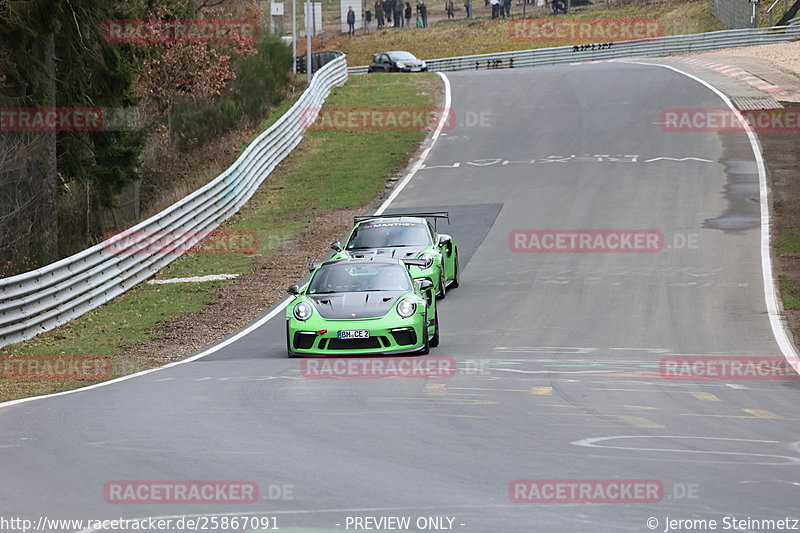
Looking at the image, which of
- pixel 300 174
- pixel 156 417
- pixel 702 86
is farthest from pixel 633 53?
pixel 156 417

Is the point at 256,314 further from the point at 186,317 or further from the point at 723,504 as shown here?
the point at 723,504

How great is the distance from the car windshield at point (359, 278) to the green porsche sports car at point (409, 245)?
120 inches

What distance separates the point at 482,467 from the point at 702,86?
38196 millimetres

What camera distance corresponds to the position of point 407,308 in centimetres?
1468

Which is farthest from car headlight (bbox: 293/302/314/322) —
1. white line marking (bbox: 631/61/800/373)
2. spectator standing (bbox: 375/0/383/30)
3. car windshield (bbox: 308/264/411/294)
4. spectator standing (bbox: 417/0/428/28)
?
spectator standing (bbox: 375/0/383/30)

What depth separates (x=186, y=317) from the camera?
19.5m

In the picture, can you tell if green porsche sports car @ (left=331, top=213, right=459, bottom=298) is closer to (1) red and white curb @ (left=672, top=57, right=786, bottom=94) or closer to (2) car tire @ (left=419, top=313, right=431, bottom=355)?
(2) car tire @ (left=419, top=313, right=431, bottom=355)

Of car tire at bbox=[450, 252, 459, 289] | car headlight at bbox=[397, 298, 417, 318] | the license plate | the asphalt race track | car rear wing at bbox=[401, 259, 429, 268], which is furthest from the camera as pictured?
car tire at bbox=[450, 252, 459, 289]

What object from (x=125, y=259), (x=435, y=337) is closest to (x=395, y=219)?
(x=125, y=259)

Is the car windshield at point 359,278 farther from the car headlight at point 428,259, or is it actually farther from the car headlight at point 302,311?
the car headlight at point 428,259

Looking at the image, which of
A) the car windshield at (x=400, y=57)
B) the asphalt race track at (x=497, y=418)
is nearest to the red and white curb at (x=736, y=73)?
the car windshield at (x=400, y=57)

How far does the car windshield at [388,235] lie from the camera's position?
67.1 ft

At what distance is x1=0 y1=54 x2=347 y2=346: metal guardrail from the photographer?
18.0 metres

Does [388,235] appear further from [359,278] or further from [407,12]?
[407,12]
